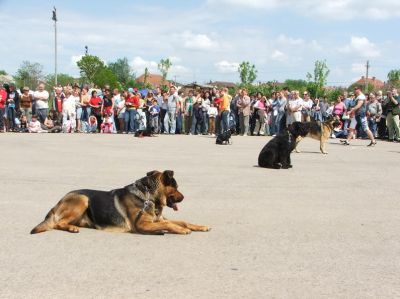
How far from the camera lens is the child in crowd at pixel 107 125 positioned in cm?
2317

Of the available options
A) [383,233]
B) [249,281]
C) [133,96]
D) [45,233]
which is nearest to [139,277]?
[249,281]

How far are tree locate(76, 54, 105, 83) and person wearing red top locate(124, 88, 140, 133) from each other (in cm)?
6541

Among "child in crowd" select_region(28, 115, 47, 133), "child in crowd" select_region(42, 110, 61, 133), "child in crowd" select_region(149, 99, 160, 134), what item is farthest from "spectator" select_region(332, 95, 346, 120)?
"child in crowd" select_region(28, 115, 47, 133)

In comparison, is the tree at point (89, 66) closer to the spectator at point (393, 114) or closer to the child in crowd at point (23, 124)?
the child in crowd at point (23, 124)

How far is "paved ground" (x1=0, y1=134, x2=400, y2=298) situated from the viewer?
449 centimetres

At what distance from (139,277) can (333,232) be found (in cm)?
286

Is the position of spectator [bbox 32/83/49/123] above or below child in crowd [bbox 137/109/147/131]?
above

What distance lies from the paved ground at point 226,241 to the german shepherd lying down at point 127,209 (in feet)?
0.42

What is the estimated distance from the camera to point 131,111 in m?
23.1

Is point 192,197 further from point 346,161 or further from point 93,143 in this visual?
point 93,143

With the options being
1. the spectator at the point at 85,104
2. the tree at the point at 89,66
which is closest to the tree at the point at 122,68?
the tree at the point at 89,66

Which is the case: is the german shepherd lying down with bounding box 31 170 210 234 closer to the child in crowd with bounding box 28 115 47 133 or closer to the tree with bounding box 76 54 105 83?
the child in crowd with bounding box 28 115 47 133

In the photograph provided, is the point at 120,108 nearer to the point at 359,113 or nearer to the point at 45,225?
the point at 359,113

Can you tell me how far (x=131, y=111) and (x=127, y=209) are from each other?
57.1 feet
